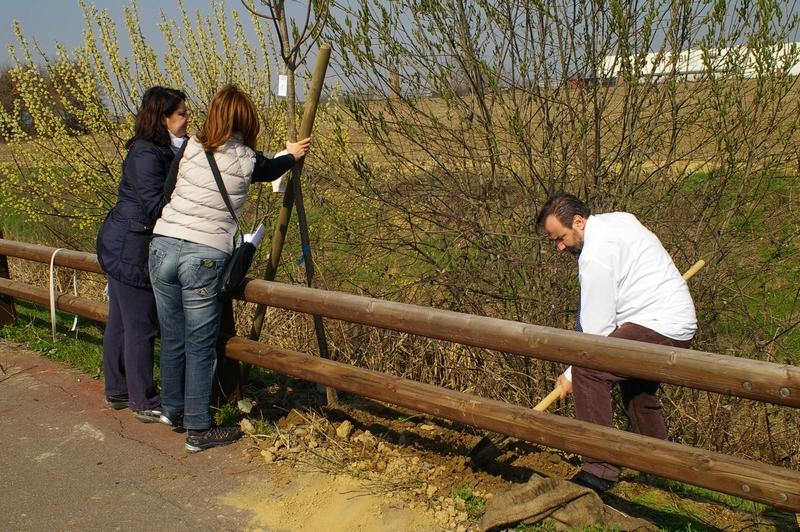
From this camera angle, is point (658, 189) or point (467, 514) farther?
point (658, 189)

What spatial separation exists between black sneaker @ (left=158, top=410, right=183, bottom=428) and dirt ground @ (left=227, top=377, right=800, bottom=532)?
1.51 feet

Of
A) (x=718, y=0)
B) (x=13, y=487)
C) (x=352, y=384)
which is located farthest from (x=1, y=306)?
(x=718, y=0)

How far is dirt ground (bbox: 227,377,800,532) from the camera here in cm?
386

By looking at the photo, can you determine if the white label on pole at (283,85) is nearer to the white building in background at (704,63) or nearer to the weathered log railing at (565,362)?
the weathered log railing at (565,362)

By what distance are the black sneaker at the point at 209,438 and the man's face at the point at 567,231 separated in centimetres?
224

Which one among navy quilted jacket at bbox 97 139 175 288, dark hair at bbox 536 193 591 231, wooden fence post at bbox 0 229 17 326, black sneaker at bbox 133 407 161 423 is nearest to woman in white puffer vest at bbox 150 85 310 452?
navy quilted jacket at bbox 97 139 175 288

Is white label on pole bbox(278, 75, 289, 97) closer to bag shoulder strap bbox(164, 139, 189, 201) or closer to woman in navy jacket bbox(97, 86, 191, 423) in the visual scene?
woman in navy jacket bbox(97, 86, 191, 423)

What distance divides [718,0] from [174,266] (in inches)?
148

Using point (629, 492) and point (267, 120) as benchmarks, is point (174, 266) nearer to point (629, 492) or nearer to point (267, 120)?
point (629, 492)

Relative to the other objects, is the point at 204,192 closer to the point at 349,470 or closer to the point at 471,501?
the point at 349,470

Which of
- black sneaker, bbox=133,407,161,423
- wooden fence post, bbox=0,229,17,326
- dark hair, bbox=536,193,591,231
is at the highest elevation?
dark hair, bbox=536,193,591,231

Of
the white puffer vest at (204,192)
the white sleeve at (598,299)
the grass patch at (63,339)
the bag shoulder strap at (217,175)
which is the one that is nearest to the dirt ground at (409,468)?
the white sleeve at (598,299)

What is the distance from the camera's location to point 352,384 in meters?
4.24

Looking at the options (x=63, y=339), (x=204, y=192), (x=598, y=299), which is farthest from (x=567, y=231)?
(x=63, y=339)
